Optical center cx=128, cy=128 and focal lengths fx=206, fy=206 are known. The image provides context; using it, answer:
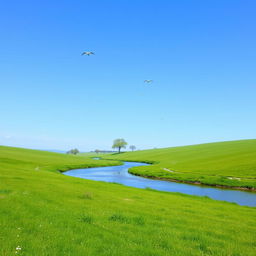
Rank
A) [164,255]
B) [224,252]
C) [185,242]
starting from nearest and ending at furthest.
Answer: [164,255] → [224,252] → [185,242]

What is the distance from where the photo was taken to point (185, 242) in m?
8.32

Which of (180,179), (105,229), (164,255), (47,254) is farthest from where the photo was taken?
(180,179)

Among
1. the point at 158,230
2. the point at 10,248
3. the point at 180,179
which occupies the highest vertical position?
the point at 10,248

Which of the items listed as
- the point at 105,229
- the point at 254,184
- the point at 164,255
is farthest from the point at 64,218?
the point at 254,184

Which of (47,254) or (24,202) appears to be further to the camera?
(24,202)

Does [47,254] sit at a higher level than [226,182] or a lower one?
higher

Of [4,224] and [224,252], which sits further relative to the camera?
[4,224]

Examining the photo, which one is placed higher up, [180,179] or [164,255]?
[164,255]

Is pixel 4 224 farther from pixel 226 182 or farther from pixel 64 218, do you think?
pixel 226 182

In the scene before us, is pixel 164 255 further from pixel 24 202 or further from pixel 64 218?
pixel 24 202

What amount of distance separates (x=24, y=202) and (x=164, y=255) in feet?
30.3

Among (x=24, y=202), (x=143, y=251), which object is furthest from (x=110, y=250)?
(x=24, y=202)

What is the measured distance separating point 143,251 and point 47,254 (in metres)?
3.14

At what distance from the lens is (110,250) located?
6957 mm
